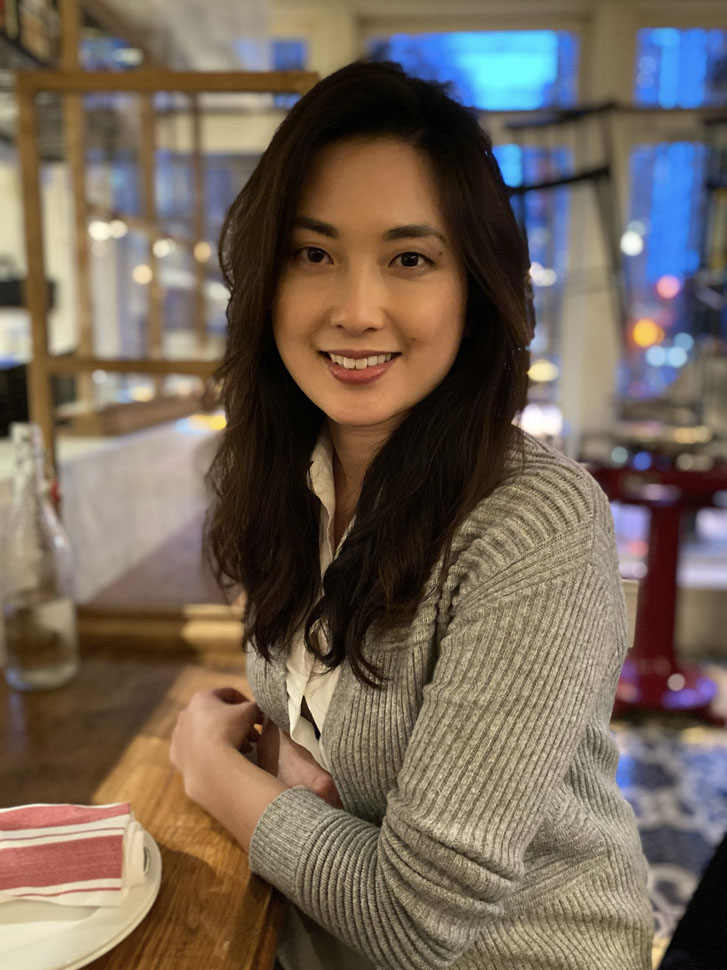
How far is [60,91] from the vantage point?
4.70 feet

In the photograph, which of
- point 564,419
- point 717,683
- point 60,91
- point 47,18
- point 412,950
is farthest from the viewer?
point 564,419

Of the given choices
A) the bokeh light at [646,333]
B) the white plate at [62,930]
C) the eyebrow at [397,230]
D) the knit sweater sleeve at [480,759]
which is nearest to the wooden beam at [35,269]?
the eyebrow at [397,230]

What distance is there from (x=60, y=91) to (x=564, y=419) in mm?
3089

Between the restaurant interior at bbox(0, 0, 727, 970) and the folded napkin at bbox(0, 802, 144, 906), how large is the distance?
0.06 m

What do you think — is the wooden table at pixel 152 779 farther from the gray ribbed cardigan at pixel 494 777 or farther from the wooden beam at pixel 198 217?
the wooden beam at pixel 198 217

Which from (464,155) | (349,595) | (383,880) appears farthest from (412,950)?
(464,155)

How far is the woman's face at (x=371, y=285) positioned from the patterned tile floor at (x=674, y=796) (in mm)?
1535

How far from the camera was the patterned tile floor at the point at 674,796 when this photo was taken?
2.16 m

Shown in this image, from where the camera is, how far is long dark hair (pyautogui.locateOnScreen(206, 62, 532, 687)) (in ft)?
2.80

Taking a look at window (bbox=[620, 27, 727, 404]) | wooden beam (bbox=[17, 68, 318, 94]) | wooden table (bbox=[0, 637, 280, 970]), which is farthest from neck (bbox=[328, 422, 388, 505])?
window (bbox=[620, 27, 727, 404])

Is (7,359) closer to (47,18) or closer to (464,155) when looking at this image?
(47,18)

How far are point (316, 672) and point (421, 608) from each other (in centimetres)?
19

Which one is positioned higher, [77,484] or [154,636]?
[77,484]

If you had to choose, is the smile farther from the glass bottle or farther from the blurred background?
the glass bottle
